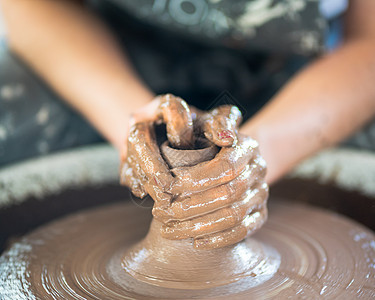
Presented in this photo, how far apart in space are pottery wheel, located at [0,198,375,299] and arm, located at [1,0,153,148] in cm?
40

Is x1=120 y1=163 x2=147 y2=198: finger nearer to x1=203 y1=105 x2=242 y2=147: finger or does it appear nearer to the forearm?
x1=203 y1=105 x2=242 y2=147: finger

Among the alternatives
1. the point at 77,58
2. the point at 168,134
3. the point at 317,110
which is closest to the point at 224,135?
the point at 168,134

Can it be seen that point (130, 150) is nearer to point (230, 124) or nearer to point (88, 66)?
point (230, 124)

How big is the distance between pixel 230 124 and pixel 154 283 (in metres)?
0.35

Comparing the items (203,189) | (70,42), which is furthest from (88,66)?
(203,189)

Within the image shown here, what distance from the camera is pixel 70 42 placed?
1.57 m

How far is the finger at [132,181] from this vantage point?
2.84 feet

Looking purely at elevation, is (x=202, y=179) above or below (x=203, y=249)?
above

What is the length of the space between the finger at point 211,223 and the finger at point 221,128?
0.12 m

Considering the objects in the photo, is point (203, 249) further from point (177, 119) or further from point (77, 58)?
point (77, 58)

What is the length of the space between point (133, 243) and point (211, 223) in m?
0.32

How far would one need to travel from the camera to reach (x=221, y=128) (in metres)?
0.78

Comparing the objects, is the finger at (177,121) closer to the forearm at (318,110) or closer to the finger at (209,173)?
the finger at (209,173)

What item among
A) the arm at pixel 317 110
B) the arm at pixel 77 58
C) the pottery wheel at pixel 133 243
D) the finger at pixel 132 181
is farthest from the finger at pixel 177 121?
the arm at pixel 77 58
